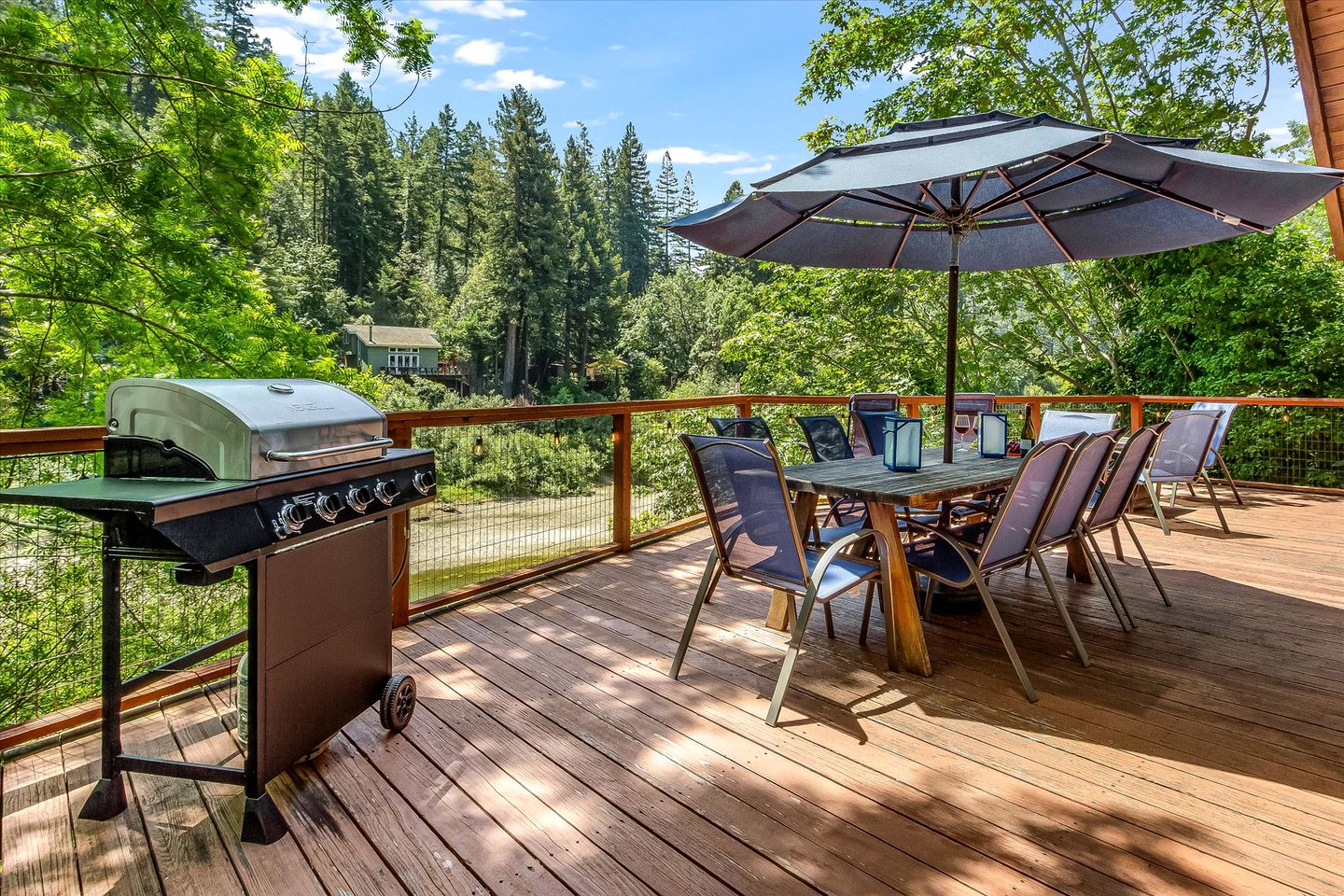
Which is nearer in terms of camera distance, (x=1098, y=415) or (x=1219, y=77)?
(x=1098, y=415)

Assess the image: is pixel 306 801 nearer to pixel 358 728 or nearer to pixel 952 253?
pixel 358 728

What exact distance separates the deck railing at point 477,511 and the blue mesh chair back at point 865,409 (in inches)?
32.4

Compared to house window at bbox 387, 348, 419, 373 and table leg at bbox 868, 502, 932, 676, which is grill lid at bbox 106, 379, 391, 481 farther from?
house window at bbox 387, 348, 419, 373

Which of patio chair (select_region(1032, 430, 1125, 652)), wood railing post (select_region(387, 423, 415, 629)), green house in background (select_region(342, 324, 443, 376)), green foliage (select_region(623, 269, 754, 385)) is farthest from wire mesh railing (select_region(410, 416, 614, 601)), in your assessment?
green house in background (select_region(342, 324, 443, 376))

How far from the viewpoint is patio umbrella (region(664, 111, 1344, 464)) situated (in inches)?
96.9

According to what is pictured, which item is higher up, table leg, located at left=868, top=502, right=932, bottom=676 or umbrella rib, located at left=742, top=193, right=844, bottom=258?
umbrella rib, located at left=742, top=193, right=844, bottom=258

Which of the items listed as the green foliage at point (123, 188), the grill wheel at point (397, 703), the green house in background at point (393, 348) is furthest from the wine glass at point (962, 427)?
the green house in background at point (393, 348)

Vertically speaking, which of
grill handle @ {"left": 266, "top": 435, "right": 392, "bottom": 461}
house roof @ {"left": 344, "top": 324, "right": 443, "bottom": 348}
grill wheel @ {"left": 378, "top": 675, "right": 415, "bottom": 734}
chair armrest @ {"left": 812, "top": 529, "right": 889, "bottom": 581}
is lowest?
grill wheel @ {"left": 378, "top": 675, "right": 415, "bottom": 734}

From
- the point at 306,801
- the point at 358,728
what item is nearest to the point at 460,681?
the point at 358,728

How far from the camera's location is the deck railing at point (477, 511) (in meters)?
2.33

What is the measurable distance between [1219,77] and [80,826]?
12.9 meters

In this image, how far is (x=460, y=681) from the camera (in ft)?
8.90

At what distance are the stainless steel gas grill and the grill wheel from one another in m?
0.09

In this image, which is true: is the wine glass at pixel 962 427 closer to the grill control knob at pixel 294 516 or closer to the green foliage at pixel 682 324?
the grill control knob at pixel 294 516
